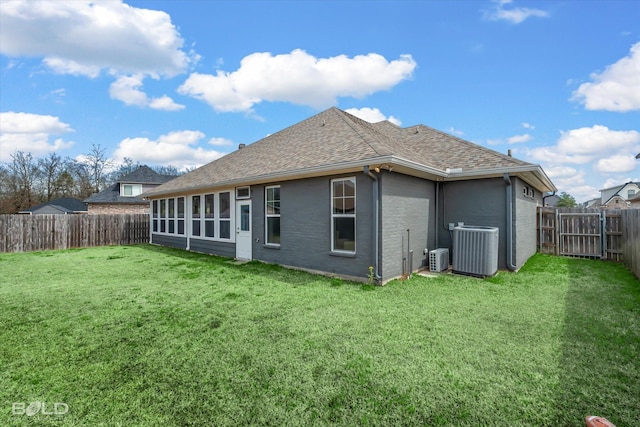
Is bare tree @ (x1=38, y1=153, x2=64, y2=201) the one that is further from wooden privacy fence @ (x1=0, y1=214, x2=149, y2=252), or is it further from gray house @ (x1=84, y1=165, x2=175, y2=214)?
wooden privacy fence @ (x1=0, y1=214, x2=149, y2=252)

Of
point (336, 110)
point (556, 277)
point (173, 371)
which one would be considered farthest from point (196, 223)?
point (556, 277)

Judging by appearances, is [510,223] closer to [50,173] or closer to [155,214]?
[155,214]

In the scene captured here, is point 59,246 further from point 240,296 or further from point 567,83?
point 567,83

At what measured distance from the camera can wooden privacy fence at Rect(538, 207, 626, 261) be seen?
9.37m

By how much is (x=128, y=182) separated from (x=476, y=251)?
1098 inches

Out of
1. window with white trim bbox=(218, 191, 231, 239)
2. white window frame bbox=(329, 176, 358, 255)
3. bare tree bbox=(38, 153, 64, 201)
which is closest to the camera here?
white window frame bbox=(329, 176, 358, 255)

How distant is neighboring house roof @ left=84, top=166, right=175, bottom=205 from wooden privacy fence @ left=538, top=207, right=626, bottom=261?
85.8 feet

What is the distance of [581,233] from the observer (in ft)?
32.4

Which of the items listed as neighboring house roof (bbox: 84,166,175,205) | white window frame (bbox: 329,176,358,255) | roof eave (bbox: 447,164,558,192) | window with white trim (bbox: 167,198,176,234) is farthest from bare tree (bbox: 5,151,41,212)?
roof eave (bbox: 447,164,558,192)

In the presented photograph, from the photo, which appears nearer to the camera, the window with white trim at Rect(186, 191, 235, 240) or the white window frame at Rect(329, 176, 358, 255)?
the white window frame at Rect(329, 176, 358, 255)

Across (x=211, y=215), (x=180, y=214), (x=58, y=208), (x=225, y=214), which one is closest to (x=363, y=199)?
(x=225, y=214)

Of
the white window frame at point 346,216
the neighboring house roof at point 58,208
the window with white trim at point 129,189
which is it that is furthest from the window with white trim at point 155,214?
the neighboring house roof at point 58,208

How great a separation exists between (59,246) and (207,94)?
1001 cm

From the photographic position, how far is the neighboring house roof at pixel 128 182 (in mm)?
24719
